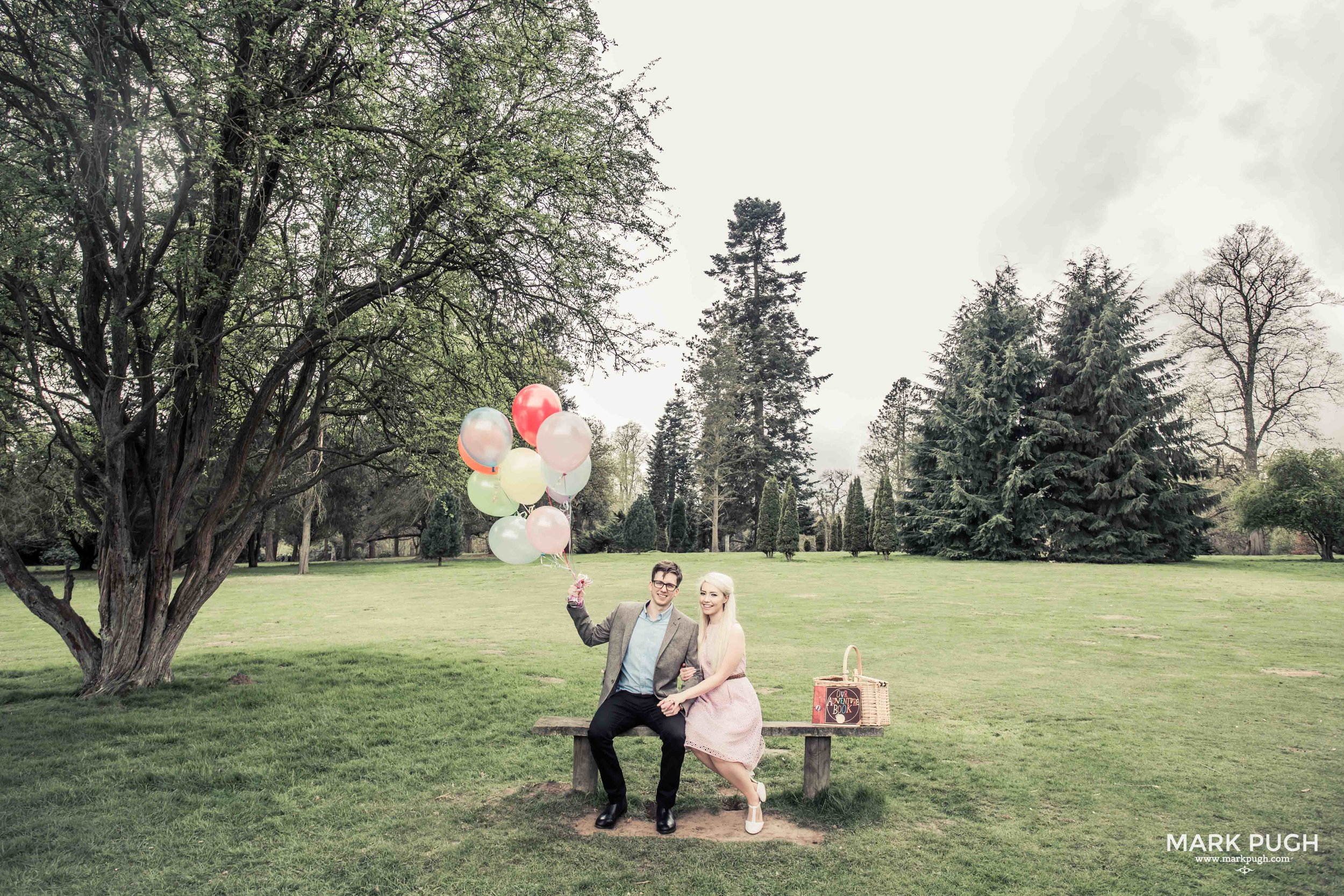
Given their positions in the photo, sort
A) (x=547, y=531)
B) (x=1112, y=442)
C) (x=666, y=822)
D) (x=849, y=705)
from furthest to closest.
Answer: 1. (x=1112, y=442)
2. (x=547, y=531)
3. (x=849, y=705)
4. (x=666, y=822)

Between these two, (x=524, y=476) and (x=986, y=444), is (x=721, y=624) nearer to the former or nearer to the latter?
(x=524, y=476)

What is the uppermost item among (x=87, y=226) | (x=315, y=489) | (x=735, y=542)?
(x=87, y=226)

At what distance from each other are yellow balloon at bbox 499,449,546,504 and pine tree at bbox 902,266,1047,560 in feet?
91.8

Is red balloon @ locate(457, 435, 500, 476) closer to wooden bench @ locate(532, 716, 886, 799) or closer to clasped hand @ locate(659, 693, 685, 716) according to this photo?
wooden bench @ locate(532, 716, 886, 799)

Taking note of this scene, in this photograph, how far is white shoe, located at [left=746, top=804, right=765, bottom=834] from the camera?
4.66 m

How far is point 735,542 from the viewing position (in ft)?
179

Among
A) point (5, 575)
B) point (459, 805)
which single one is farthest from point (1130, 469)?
point (5, 575)

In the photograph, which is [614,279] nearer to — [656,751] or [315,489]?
[656,751]

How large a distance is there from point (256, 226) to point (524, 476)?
458cm

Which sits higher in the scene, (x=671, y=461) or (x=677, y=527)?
(x=671, y=461)

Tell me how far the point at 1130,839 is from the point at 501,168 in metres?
7.01

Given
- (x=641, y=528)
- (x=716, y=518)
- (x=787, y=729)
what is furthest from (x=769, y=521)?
(x=787, y=729)

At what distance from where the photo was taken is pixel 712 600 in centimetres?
505

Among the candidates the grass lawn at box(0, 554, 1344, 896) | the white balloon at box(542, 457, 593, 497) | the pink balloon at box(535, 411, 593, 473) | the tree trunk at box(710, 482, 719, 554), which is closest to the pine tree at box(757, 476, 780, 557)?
the tree trunk at box(710, 482, 719, 554)
